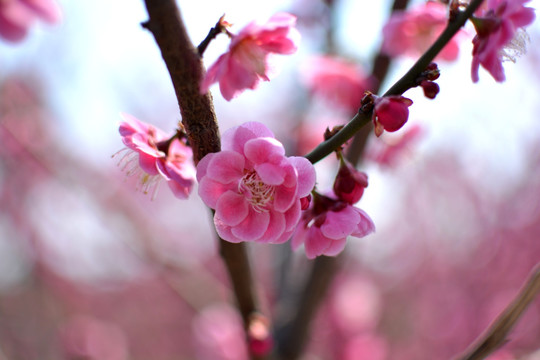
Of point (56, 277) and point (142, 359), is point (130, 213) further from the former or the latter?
point (142, 359)

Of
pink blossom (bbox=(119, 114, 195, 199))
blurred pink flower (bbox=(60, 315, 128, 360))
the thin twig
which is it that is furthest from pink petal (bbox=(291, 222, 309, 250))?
blurred pink flower (bbox=(60, 315, 128, 360))

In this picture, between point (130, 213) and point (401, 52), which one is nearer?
point (401, 52)

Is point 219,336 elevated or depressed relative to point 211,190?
depressed

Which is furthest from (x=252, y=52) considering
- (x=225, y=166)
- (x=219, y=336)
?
(x=219, y=336)

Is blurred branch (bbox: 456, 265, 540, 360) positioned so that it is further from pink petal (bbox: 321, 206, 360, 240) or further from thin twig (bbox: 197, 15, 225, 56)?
thin twig (bbox: 197, 15, 225, 56)

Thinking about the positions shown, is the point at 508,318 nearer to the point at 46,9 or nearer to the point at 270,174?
the point at 270,174

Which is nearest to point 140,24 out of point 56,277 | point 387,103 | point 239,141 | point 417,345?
point 239,141
